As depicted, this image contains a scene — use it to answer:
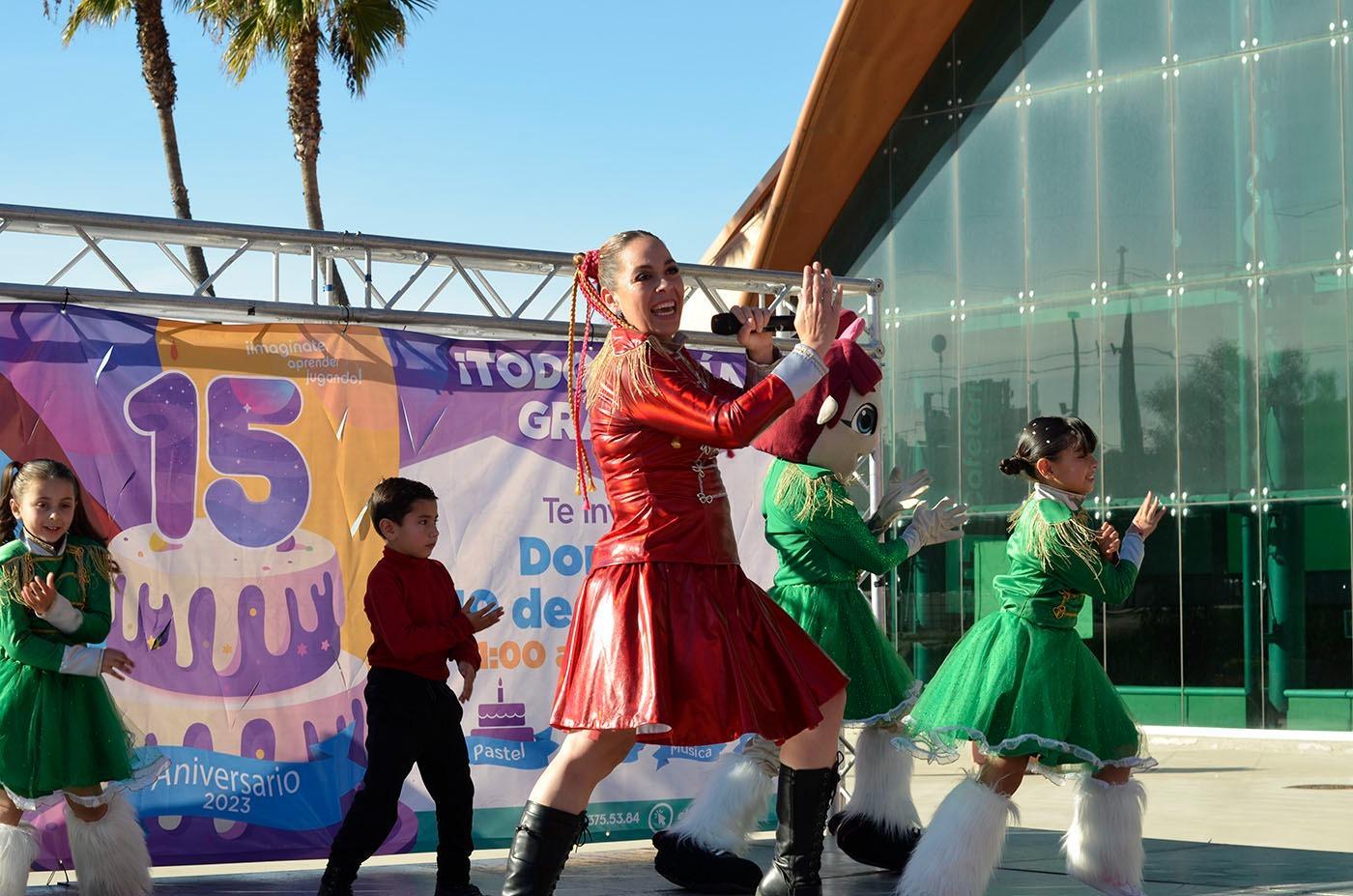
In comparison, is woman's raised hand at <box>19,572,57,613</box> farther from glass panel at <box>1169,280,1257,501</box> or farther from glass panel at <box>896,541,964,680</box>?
glass panel at <box>896,541,964,680</box>

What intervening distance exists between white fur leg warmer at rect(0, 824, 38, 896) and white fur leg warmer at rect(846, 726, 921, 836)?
3040 millimetres

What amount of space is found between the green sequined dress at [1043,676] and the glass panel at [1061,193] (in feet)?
36.1

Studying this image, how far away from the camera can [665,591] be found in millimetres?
3916

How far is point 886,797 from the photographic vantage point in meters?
6.30

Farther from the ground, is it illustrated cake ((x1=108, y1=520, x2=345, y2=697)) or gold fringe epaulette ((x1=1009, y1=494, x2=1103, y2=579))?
gold fringe epaulette ((x1=1009, y1=494, x2=1103, y2=579))

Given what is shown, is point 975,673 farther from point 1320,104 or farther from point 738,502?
point 1320,104

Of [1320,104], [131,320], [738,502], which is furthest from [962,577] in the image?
[131,320]

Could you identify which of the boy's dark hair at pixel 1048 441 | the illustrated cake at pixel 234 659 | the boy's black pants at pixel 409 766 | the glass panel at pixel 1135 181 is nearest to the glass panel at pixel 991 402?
the glass panel at pixel 1135 181

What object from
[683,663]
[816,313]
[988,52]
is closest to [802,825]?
[683,663]

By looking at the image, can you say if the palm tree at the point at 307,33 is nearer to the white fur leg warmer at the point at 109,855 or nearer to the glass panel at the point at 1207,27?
the glass panel at the point at 1207,27

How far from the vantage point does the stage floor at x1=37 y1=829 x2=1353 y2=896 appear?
5.79 m

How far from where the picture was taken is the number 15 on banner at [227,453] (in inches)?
254

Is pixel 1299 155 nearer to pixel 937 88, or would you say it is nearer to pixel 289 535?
pixel 937 88

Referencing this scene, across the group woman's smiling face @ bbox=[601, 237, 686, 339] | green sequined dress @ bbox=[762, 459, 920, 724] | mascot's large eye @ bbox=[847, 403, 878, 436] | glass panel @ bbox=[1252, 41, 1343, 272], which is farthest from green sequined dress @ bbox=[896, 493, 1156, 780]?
glass panel @ bbox=[1252, 41, 1343, 272]
